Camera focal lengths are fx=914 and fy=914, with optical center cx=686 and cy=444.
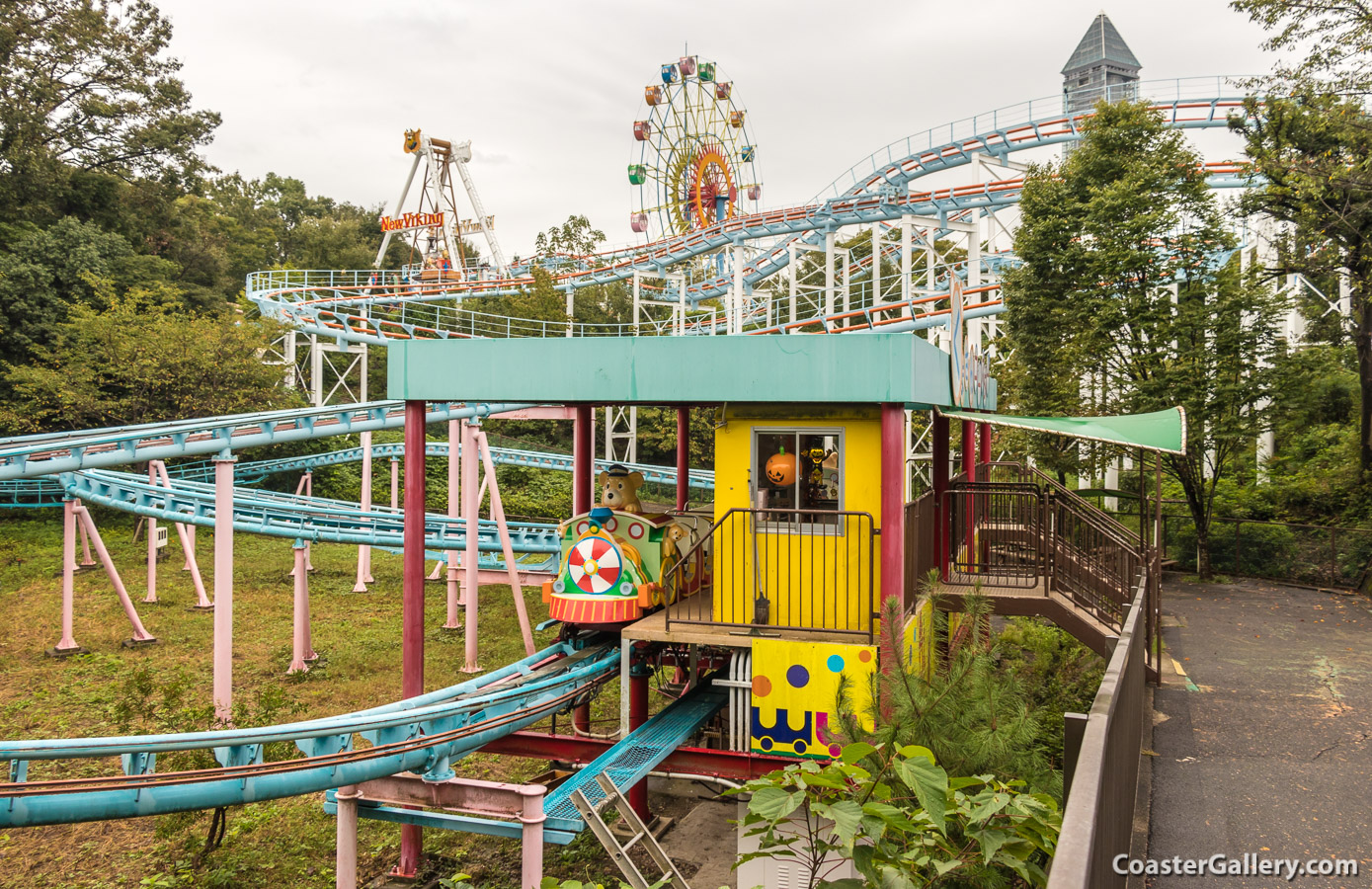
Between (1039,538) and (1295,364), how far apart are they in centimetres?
1127

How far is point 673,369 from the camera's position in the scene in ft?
23.3

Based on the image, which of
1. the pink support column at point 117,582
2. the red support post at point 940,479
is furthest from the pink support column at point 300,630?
the red support post at point 940,479

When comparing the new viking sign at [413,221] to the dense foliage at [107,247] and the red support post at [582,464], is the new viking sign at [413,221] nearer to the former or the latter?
the dense foliage at [107,247]

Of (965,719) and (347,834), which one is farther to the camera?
(347,834)

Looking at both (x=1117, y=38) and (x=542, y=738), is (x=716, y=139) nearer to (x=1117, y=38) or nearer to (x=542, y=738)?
(x=542, y=738)

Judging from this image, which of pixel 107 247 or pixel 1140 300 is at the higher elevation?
pixel 107 247

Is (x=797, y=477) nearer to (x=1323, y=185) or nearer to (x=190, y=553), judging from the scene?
(x=1323, y=185)

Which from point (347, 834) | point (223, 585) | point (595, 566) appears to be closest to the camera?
point (347, 834)

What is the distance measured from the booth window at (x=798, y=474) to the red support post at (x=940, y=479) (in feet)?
7.09

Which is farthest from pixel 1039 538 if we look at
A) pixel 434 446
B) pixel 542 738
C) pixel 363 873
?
pixel 434 446

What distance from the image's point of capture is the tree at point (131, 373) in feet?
83.0

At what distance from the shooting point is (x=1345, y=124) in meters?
15.6

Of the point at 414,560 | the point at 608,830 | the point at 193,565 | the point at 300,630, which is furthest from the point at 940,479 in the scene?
the point at 193,565

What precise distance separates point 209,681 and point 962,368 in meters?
12.0
